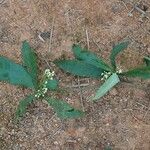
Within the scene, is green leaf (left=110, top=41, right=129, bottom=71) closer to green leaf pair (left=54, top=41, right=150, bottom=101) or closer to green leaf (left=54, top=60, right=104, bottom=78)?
green leaf pair (left=54, top=41, right=150, bottom=101)

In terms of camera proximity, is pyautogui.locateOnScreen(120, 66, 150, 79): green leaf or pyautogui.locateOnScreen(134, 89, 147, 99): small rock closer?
pyautogui.locateOnScreen(120, 66, 150, 79): green leaf

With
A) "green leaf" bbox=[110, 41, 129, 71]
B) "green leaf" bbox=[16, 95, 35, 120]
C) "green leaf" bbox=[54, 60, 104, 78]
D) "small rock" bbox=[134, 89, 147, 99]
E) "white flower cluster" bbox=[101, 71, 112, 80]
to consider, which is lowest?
"small rock" bbox=[134, 89, 147, 99]

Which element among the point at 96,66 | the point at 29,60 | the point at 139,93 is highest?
the point at 29,60

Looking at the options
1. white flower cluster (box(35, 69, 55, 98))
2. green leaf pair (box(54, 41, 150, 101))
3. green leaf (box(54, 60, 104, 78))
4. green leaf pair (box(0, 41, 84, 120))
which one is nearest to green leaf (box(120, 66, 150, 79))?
green leaf pair (box(54, 41, 150, 101))

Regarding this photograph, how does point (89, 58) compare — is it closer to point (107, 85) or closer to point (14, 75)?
point (107, 85)

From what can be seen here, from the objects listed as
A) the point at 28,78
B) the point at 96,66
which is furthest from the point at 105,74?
the point at 28,78

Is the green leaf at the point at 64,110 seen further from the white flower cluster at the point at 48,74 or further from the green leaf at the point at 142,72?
the green leaf at the point at 142,72

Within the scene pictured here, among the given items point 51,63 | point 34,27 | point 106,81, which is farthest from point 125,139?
point 34,27
